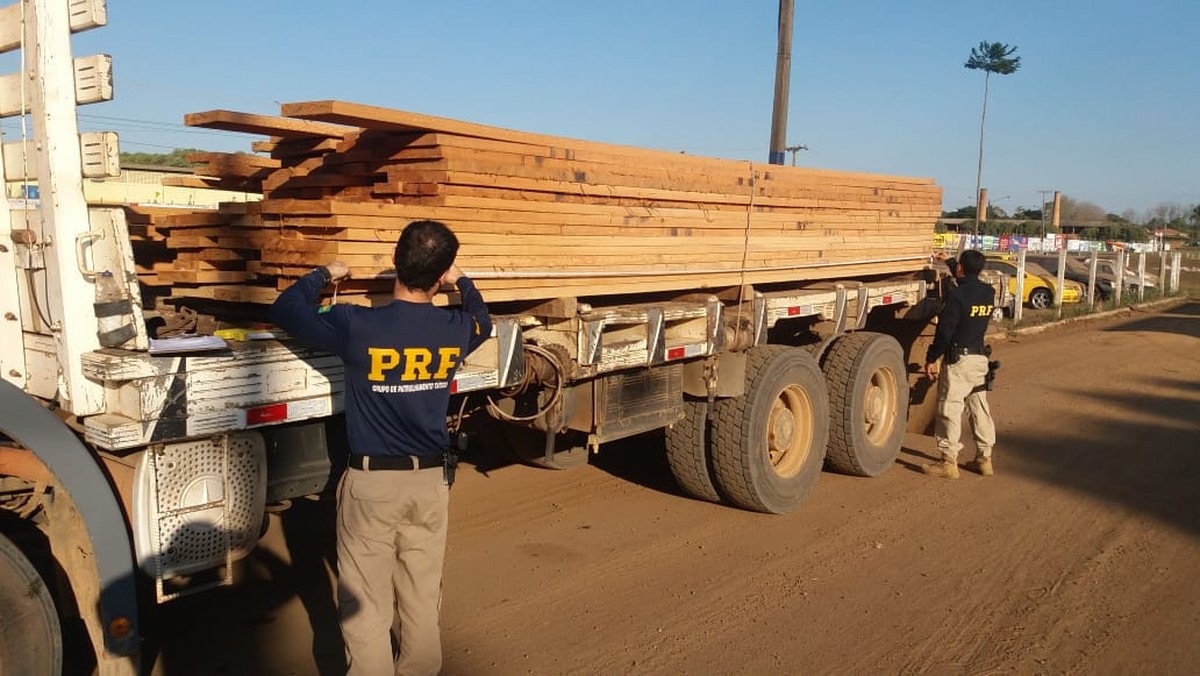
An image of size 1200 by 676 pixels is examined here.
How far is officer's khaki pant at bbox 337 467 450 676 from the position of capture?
Answer: 3262 mm

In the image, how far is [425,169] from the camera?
13.7 feet

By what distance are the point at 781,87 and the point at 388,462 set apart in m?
10.2

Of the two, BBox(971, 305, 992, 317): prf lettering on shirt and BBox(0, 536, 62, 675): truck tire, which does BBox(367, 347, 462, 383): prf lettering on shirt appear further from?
BBox(971, 305, 992, 317): prf lettering on shirt

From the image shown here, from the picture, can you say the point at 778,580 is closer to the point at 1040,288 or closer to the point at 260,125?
the point at 260,125

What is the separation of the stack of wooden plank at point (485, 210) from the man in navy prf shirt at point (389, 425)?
1.99ft

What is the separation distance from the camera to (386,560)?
3.33 meters

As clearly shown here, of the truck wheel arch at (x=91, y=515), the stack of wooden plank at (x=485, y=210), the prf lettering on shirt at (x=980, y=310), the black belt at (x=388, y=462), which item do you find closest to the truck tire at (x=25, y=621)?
the truck wheel arch at (x=91, y=515)

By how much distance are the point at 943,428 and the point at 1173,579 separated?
2405mm

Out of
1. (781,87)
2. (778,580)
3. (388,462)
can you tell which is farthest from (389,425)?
(781,87)

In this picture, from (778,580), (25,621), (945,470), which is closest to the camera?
(25,621)

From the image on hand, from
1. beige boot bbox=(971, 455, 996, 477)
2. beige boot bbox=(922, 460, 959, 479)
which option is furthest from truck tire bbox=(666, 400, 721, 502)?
beige boot bbox=(971, 455, 996, 477)

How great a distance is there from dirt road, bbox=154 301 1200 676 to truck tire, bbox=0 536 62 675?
0.97m

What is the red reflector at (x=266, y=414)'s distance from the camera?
3.51m

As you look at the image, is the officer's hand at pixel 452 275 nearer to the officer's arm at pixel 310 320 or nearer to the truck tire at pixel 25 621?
the officer's arm at pixel 310 320
